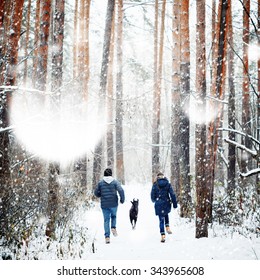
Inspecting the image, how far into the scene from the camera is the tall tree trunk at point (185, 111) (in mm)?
8727

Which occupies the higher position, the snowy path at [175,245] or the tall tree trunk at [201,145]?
the tall tree trunk at [201,145]

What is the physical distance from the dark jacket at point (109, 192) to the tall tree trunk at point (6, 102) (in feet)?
7.16

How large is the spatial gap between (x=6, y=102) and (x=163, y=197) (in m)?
3.94

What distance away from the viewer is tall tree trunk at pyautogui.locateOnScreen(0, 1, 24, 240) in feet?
Answer: 16.4

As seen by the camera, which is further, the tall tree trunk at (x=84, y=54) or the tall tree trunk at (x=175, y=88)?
the tall tree trunk at (x=84, y=54)

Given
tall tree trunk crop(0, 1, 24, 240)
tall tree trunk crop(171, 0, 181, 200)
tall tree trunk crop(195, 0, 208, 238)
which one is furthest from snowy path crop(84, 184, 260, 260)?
tall tree trunk crop(171, 0, 181, 200)

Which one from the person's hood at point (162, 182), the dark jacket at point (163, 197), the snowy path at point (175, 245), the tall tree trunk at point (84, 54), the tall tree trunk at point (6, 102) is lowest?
the snowy path at point (175, 245)

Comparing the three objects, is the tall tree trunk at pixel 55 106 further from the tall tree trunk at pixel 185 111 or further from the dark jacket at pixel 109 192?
the tall tree trunk at pixel 185 111

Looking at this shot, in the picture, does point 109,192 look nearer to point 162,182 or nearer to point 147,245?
point 162,182

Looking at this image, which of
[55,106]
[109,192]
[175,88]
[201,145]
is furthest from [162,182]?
[175,88]

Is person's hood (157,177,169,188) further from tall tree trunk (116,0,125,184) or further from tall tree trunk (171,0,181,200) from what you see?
tall tree trunk (116,0,125,184)

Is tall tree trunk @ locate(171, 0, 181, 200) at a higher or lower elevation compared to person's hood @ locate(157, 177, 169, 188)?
higher

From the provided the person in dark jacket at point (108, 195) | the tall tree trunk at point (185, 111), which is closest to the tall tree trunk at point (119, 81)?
the tall tree trunk at point (185, 111)

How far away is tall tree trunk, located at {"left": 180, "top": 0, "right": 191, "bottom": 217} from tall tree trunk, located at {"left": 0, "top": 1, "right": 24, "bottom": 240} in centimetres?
472
